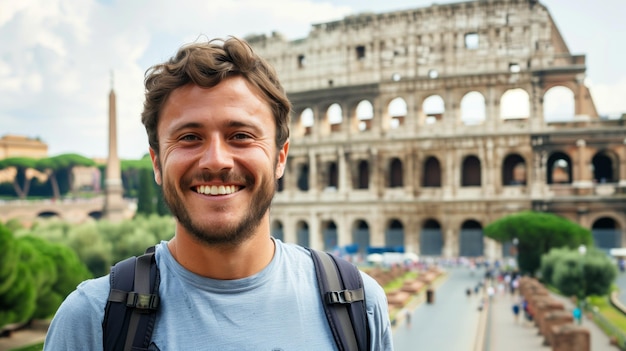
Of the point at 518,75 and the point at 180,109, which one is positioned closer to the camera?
the point at 180,109

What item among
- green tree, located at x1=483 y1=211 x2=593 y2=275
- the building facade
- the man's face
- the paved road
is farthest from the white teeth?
the building facade

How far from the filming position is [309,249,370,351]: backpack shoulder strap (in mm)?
2092

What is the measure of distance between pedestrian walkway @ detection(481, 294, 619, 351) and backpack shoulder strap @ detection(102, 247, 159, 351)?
47.3 feet

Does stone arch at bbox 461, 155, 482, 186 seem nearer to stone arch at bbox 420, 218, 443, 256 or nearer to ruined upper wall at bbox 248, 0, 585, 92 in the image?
stone arch at bbox 420, 218, 443, 256

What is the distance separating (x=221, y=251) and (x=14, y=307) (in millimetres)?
16942

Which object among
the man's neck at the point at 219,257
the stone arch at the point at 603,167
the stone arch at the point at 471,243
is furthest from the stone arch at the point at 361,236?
the man's neck at the point at 219,257

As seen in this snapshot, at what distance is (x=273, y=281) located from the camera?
2.17 m

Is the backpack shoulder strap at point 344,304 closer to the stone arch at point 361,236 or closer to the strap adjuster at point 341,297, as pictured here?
the strap adjuster at point 341,297

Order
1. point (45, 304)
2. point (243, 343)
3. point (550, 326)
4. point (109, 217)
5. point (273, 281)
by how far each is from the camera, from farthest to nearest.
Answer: point (109, 217) → point (45, 304) → point (550, 326) → point (273, 281) → point (243, 343)

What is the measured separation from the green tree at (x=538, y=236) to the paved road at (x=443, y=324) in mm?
3017

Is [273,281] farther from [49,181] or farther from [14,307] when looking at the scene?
[49,181]

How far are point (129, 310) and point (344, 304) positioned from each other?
2.37 feet

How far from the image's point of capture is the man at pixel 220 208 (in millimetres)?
2018

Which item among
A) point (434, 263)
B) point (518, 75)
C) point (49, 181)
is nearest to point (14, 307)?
point (434, 263)
